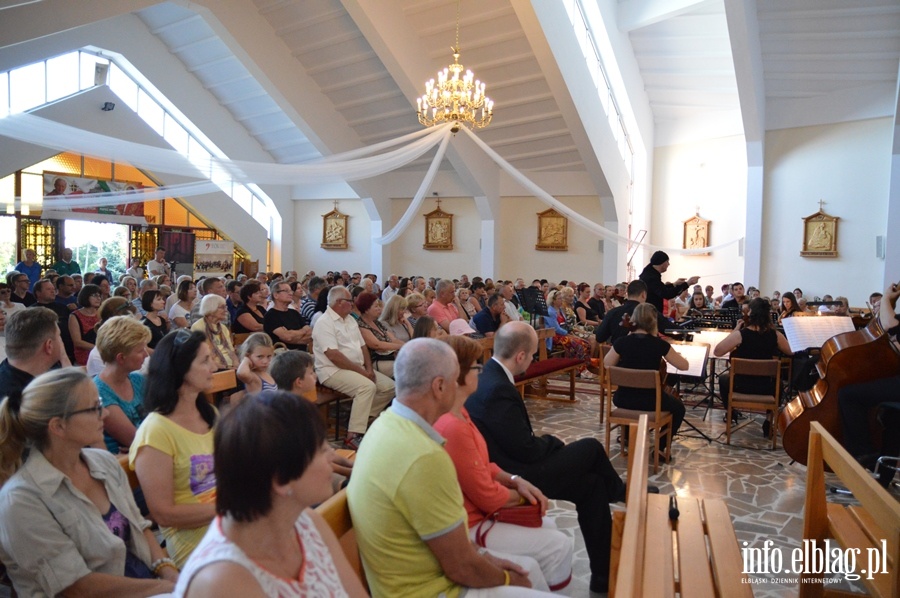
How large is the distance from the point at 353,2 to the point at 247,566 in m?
11.0

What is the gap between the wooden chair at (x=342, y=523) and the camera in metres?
1.90

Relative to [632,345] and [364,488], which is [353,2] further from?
[364,488]

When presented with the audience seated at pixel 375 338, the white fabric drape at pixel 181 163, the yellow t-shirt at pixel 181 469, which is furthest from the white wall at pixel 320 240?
the yellow t-shirt at pixel 181 469

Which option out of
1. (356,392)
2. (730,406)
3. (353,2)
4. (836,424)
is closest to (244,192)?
(353,2)

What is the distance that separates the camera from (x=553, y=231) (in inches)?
634

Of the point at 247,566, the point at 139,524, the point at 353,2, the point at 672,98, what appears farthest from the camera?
the point at 672,98

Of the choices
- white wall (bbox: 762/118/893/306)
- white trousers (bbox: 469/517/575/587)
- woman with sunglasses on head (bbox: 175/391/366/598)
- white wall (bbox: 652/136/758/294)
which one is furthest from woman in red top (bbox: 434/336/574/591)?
white wall (bbox: 652/136/758/294)

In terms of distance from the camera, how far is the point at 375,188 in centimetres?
1680

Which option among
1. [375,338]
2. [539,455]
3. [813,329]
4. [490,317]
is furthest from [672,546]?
[490,317]

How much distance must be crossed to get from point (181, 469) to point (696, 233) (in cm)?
1575

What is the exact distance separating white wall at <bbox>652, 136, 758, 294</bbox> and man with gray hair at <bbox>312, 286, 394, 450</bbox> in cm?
1206

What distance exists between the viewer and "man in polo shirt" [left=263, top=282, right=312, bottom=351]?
245 inches

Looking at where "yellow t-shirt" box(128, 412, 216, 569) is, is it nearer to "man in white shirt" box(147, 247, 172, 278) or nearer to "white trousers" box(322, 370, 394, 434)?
"white trousers" box(322, 370, 394, 434)

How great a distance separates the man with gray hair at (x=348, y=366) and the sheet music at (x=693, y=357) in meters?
2.41
